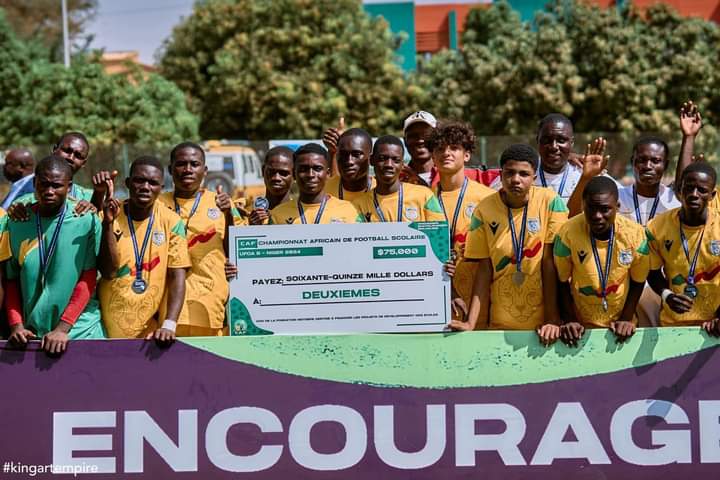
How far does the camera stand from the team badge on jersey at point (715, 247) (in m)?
5.77

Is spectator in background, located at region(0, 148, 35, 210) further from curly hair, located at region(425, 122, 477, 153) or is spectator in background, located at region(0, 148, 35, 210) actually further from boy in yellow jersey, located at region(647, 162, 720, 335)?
boy in yellow jersey, located at region(647, 162, 720, 335)

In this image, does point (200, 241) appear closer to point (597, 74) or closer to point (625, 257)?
point (625, 257)

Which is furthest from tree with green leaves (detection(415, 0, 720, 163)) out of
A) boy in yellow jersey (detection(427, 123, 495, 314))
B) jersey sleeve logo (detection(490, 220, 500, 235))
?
jersey sleeve logo (detection(490, 220, 500, 235))

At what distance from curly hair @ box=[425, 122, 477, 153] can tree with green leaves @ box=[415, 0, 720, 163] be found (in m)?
22.5

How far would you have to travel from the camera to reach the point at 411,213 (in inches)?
252

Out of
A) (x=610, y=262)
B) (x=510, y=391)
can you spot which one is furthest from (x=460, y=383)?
(x=610, y=262)

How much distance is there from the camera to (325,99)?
102 feet

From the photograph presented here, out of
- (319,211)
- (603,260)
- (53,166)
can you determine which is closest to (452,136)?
(319,211)

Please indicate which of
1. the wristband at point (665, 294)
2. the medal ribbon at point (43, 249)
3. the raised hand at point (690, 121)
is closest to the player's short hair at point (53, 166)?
the medal ribbon at point (43, 249)

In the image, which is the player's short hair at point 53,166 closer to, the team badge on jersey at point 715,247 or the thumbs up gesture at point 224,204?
the thumbs up gesture at point 224,204

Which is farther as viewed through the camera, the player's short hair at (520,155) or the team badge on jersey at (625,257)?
the player's short hair at (520,155)

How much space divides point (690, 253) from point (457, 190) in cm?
174

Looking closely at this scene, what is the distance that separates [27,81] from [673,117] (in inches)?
822

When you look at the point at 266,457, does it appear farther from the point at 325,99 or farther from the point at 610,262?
the point at 325,99
